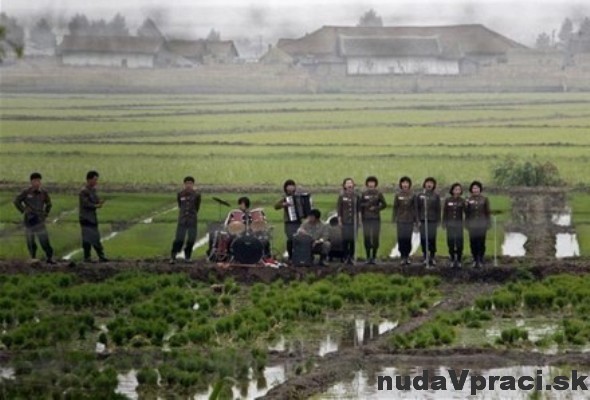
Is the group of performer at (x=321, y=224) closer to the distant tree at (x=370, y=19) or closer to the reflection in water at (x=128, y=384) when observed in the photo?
the reflection in water at (x=128, y=384)

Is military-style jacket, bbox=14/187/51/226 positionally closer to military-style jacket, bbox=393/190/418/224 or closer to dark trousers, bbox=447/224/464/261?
military-style jacket, bbox=393/190/418/224

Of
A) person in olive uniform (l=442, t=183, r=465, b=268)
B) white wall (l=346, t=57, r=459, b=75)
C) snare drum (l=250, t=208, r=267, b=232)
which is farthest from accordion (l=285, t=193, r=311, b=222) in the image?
white wall (l=346, t=57, r=459, b=75)

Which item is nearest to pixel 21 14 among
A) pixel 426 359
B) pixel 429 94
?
pixel 426 359

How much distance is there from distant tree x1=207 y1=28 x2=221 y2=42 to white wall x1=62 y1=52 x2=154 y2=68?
1.77 m

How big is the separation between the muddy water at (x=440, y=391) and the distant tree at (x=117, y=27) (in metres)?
23.6

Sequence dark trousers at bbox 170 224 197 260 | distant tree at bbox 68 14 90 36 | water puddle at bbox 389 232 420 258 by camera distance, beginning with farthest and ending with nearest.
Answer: distant tree at bbox 68 14 90 36, water puddle at bbox 389 232 420 258, dark trousers at bbox 170 224 197 260

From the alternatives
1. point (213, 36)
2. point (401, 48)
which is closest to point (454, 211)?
point (213, 36)

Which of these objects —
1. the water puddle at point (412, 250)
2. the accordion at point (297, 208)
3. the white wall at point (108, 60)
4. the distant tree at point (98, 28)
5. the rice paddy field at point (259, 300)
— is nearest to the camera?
the rice paddy field at point (259, 300)

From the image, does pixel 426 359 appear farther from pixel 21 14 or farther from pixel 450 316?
pixel 21 14

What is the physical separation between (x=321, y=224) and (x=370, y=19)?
29.4m

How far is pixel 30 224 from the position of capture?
18297 mm

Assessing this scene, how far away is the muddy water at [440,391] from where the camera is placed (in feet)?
35.6

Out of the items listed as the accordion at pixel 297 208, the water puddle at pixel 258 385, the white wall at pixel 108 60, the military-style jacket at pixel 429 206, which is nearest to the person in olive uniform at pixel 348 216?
the accordion at pixel 297 208

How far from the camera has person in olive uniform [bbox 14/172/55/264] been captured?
18156 millimetres
